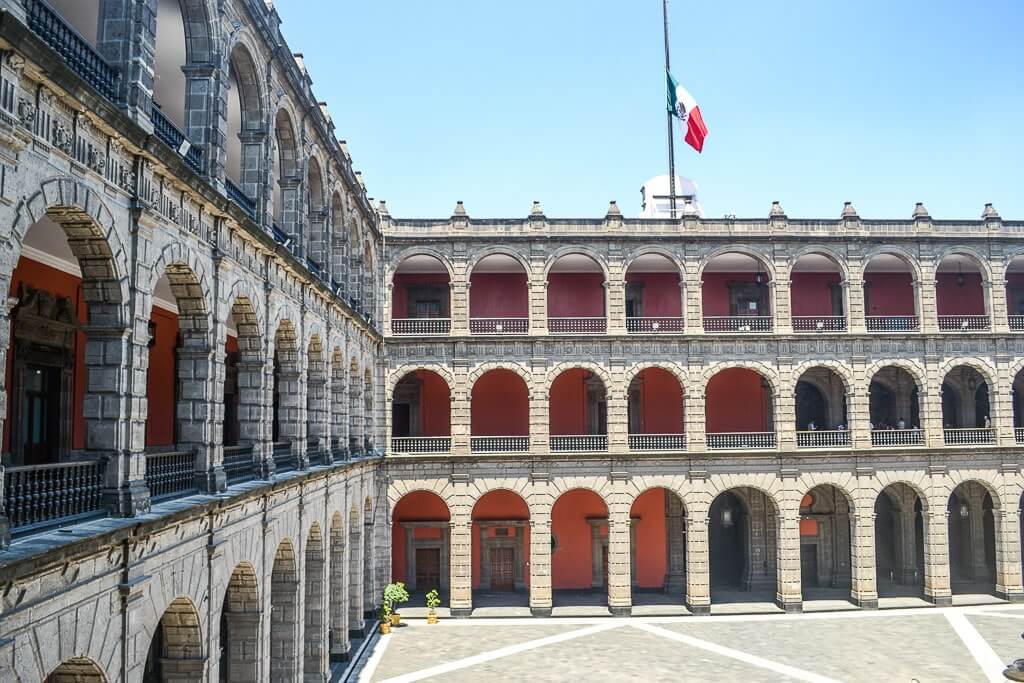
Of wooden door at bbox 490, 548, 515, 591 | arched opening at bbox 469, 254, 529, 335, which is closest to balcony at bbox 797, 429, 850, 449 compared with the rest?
arched opening at bbox 469, 254, 529, 335

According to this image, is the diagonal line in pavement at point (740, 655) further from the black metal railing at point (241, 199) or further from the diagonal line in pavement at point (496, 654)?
the black metal railing at point (241, 199)

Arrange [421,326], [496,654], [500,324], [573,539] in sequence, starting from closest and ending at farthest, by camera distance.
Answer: [496,654] → [421,326] → [500,324] → [573,539]

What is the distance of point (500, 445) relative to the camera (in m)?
29.5

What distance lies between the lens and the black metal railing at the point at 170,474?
1073 centimetres

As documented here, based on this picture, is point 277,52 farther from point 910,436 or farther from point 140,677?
point 910,436

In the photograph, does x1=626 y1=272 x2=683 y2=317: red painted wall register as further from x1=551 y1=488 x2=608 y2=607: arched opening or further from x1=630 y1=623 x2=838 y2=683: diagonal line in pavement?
x1=630 y1=623 x2=838 y2=683: diagonal line in pavement

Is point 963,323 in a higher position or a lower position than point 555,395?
higher

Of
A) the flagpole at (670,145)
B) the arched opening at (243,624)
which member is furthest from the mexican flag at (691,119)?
the arched opening at (243,624)

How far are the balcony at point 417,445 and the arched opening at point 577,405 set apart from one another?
4347mm

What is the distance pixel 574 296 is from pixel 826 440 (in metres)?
10.9

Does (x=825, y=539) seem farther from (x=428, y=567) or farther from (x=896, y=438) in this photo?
(x=428, y=567)

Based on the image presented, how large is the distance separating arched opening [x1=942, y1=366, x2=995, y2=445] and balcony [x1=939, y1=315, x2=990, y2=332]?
1638mm

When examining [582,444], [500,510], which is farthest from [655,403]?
[500,510]

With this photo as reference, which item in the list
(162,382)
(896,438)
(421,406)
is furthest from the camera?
(421,406)
